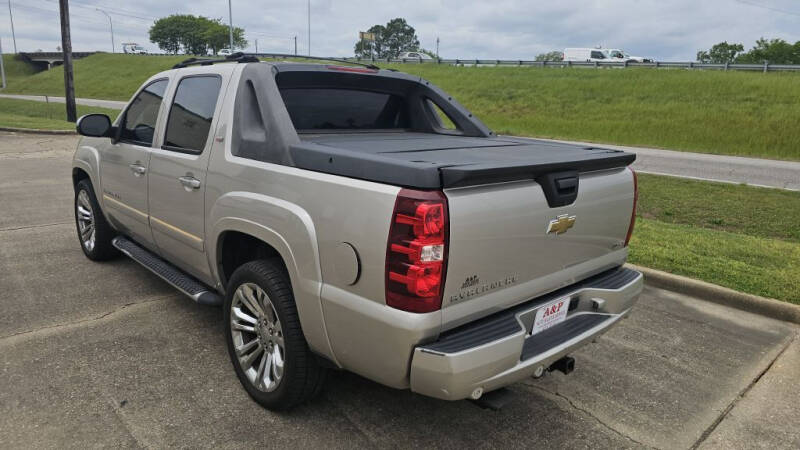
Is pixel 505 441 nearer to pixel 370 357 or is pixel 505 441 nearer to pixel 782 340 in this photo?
pixel 370 357

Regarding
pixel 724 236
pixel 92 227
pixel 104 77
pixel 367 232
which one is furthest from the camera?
pixel 104 77

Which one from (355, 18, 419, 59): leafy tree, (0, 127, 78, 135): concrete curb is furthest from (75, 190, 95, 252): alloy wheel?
(355, 18, 419, 59): leafy tree

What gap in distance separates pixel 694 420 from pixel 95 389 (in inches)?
129

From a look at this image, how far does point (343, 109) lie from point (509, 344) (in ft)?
7.12

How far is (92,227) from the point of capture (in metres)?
5.31

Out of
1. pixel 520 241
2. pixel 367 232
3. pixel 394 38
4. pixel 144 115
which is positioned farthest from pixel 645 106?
pixel 394 38

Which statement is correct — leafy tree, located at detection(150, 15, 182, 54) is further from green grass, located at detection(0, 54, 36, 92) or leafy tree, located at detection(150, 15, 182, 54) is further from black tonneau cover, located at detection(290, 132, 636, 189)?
black tonneau cover, located at detection(290, 132, 636, 189)

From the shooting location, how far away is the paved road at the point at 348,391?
2.83m

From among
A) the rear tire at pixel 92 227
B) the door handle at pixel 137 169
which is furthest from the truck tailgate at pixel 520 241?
the rear tire at pixel 92 227

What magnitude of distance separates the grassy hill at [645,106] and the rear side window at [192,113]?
63.8 ft

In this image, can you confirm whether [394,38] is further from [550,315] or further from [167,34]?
[550,315]

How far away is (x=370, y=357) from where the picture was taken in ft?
7.86

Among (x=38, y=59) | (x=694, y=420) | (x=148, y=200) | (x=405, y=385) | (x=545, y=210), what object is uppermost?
(x=38, y=59)

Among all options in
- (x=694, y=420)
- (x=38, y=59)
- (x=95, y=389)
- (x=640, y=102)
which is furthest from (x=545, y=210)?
(x=38, y=59)
